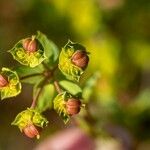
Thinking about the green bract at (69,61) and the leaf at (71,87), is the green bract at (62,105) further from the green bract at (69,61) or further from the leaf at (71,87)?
the leaf at (71,87)

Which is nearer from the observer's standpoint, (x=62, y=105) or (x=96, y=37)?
(x=62, y=105)

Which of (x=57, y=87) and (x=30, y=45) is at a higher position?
(x=30, y=45)

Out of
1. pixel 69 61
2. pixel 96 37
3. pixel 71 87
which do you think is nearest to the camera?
pixel 69 61

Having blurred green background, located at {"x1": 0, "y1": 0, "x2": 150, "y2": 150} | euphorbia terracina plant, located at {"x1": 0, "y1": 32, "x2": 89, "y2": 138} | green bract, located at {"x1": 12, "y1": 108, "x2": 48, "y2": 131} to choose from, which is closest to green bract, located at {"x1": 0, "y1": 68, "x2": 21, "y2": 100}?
euphorbia terracina plant, located at {"x1": 0, "y1": 32, "x2": 89, "y2": 138}

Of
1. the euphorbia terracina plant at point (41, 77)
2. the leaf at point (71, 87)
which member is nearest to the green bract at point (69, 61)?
the euphorbia terracina plant at point (41, 77)

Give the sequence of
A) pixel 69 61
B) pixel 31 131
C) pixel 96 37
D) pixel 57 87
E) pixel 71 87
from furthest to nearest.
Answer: pixel 96 37
pixel 71 87
pixel 57 87
pixel 69 61
pixel 31 131

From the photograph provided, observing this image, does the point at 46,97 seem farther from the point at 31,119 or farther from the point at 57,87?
the point at 31,119

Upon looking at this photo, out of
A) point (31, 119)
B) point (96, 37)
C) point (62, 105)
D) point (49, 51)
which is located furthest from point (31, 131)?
point (96, 37)
